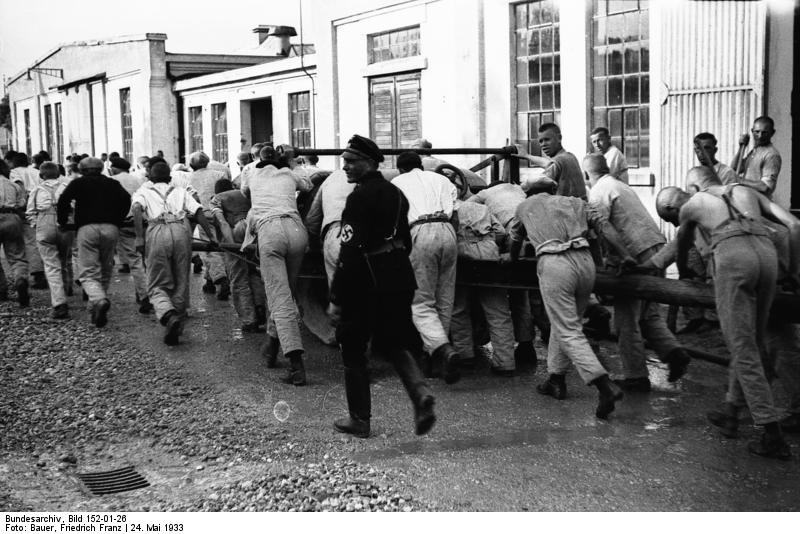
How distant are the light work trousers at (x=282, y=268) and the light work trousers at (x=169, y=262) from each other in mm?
1918

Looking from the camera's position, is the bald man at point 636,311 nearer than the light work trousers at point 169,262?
Yes

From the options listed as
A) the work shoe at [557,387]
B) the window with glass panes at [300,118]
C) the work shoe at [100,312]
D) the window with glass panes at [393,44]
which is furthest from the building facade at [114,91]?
the work shoe at [557,387]

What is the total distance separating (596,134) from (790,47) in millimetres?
2283

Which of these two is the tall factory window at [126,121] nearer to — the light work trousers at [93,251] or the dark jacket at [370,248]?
the light work trousers at [93,251]

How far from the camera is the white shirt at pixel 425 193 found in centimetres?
829

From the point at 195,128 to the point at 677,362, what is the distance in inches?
895

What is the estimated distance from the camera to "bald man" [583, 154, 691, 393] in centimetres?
775

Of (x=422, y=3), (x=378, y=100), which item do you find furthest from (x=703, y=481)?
(x=378, y=100)

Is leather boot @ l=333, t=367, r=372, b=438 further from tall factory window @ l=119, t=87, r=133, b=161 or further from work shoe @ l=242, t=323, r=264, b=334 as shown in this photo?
tall factory window @ l=119, t=87, r=133, b=161

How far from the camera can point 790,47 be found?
452 inches

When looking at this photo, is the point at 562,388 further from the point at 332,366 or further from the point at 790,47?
the point at 790,47

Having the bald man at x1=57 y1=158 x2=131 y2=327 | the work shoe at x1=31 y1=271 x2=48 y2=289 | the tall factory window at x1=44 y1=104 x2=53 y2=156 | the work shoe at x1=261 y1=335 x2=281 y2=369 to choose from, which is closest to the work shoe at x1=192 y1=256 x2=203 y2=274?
the work shoe at x1=31 y1=271 x2=48 y2=289

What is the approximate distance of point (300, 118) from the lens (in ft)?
77.4

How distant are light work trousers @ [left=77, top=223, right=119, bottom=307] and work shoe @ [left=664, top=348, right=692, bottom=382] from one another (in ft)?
20.8
